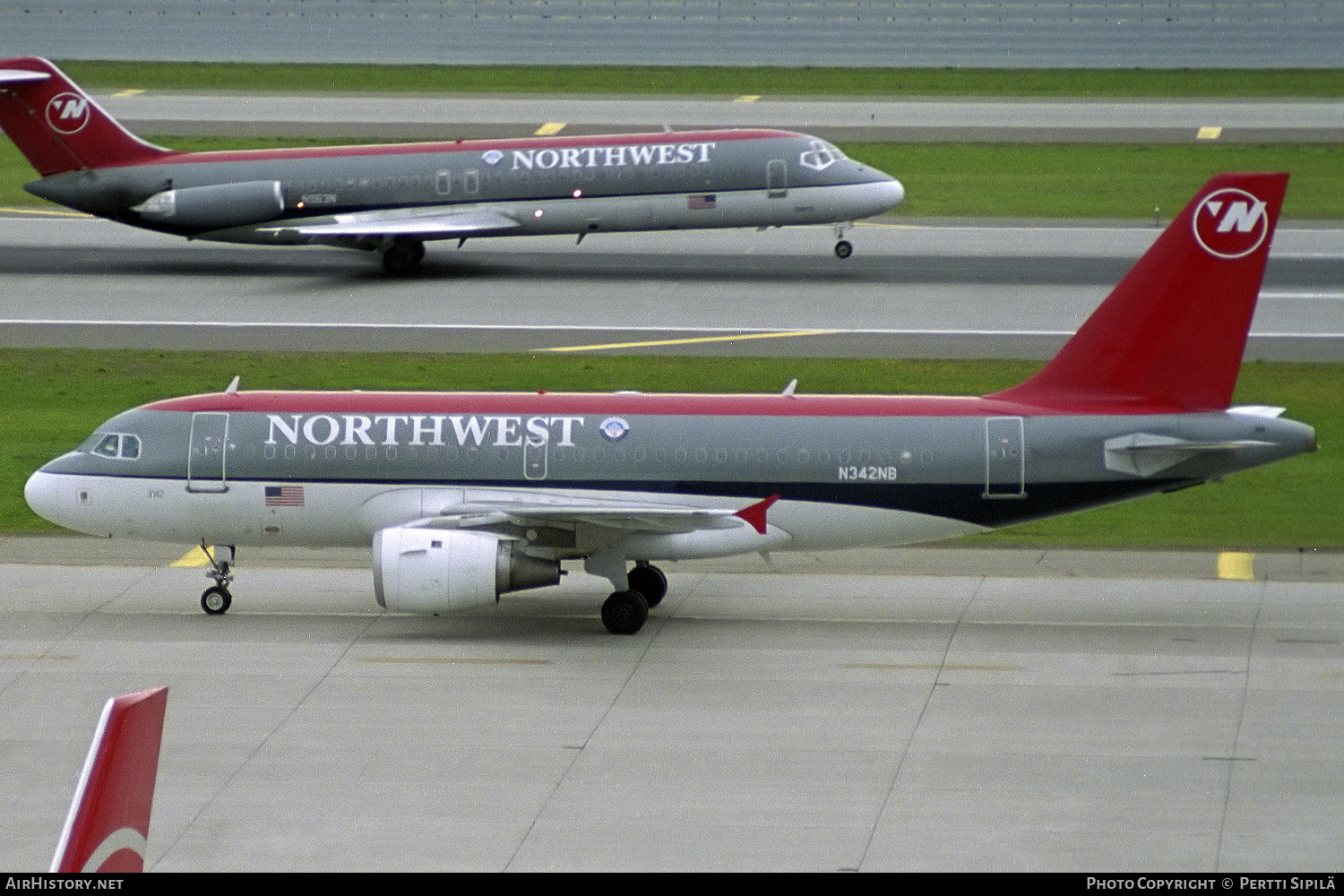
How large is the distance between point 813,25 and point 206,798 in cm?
9136

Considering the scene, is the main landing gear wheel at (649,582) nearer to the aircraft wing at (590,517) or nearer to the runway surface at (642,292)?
the aircraft wing at (590,517)

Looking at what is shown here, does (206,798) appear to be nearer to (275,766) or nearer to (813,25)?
(275,766)

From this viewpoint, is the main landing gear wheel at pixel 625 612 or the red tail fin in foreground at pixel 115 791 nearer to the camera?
the red tail fin in foreground at pixel 115 791

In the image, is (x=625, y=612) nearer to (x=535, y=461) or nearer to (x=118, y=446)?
(x=535, y=461)

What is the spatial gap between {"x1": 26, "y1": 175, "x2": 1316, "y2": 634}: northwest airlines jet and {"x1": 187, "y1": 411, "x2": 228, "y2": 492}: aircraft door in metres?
0.03

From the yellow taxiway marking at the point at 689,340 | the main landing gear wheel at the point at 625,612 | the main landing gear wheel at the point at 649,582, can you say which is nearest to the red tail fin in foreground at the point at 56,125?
the yellow taxiway marking at the point at 689,340

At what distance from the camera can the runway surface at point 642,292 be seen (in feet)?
162

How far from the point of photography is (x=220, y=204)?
57.4 metres

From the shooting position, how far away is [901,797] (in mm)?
21578

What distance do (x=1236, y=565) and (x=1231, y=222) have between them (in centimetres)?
656

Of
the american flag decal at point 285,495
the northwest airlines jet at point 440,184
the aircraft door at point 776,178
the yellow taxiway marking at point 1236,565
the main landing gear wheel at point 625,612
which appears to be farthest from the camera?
the northwest airlines jet at point 440,184

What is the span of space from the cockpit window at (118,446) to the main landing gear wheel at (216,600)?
2.32 m

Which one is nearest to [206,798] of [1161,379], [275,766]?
[275,766]

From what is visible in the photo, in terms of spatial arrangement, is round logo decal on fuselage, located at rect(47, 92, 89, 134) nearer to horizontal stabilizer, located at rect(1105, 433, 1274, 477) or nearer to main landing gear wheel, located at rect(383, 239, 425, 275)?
main landing gear wheel, located at rect(383, 239, 425, 275)
